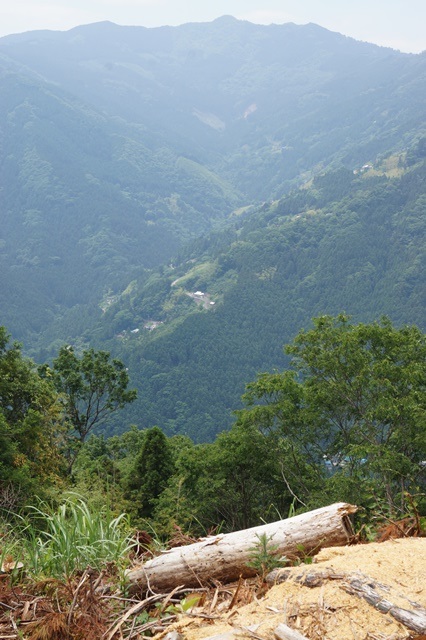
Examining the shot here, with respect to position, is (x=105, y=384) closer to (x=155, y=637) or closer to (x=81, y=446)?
(x=81, y=446)

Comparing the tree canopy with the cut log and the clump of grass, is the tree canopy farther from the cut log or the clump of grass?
the clump of grass

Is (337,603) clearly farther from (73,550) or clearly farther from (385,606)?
(73,550)

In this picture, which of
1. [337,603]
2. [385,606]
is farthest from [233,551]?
[385,606]

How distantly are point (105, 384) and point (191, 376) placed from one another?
397 feet

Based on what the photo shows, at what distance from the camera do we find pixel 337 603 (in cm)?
343

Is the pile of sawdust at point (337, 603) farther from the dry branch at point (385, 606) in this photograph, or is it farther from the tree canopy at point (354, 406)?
the tree canopy at point (354, 406)

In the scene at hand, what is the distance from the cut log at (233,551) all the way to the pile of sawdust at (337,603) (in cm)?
40

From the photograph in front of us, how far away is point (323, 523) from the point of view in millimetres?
4562

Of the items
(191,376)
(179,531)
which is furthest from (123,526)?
(191,376)

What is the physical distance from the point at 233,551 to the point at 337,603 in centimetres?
113

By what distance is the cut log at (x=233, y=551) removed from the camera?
4387 mm

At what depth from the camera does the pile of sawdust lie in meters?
3.25

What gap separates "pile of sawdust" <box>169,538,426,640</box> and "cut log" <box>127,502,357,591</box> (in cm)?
40

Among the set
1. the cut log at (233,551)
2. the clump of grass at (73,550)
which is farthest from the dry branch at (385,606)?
the clump of grass at (73,550)
